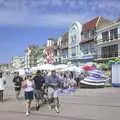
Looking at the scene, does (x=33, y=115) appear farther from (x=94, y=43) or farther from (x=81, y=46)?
(x=81, y=46)

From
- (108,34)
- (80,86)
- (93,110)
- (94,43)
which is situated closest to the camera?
(93,110)

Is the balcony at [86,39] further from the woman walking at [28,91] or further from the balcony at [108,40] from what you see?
the woman walking at [28,91]

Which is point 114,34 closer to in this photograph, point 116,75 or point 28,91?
point 116,75

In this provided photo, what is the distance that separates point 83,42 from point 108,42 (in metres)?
14.1

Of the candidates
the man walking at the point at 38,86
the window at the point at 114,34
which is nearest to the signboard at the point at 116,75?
the man walking at the point at 38,86

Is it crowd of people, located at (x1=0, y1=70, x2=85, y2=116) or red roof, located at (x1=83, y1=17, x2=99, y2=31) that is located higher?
red roof, located at (x1=83, y1=17, x2=99, y2=31)

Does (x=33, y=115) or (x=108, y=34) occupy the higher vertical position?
(x=108, y=34)

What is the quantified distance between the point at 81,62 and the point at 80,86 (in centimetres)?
3998

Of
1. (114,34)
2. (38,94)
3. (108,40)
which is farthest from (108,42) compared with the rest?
(38,94)

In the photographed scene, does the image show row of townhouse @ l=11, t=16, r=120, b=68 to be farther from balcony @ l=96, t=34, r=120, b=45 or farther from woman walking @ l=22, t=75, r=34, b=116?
woman walking @ l=22, t=75, r=34, b=116

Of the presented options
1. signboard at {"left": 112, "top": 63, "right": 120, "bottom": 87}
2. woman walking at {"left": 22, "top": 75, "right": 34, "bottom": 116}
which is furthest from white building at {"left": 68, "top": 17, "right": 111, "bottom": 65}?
woman walking at {"left": 22, "top": 75, "right": 34, "bottom": 116}

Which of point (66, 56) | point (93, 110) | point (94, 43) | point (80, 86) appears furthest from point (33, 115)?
point (66, 56)

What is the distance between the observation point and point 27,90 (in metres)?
16.5

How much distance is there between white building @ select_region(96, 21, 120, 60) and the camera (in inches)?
2525
